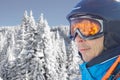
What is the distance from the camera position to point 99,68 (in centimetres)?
256

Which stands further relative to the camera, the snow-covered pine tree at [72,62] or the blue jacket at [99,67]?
the snow-covered pine tree at [72,62]

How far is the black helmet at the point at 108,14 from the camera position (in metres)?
2.61

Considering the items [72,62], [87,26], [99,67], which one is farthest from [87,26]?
[72,62]

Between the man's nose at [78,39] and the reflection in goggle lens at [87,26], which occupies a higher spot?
the reflection in goggle lens at [87,26]

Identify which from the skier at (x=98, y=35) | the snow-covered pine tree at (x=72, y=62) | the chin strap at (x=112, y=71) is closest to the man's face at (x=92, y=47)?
the skier at (x=98, y=35)

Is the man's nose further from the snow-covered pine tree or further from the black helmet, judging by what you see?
the snow-covered pine tree

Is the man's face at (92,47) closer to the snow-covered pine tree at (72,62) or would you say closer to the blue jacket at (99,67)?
the blue jacket at (99,67)

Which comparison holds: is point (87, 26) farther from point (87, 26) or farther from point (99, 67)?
point (99, 67)

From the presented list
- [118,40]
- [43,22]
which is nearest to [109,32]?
[118,40]

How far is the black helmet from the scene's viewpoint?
2607mm

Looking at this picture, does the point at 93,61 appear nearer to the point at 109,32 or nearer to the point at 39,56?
the point at 109,32

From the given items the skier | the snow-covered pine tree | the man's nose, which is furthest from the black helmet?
the snow-covered pine tree

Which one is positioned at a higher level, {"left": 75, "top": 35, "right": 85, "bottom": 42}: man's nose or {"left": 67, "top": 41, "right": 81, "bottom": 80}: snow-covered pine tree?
{"left": 75, "top": 35, "right": 85, "bottom": 42}: man's nose

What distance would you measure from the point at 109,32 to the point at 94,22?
0.44ft
